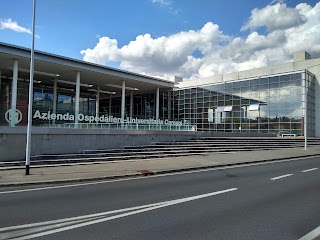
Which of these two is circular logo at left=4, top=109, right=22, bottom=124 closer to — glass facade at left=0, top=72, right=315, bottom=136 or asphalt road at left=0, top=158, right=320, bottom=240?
asphalt road at left=0, top=158, right=320, bottom=240

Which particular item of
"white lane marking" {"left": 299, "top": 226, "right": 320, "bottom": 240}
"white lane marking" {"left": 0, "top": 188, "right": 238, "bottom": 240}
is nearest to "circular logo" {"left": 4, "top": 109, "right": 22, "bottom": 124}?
"white lane marking" {"left": 0, "top": 188, "right": 238, "bottom": 240}

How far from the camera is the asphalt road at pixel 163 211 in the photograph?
5.79m

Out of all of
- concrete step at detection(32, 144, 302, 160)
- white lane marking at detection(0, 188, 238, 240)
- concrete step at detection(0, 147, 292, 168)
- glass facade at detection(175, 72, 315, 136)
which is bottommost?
white lane marking at detection(0, 188, 238, 240)

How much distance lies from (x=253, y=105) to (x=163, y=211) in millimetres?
40152

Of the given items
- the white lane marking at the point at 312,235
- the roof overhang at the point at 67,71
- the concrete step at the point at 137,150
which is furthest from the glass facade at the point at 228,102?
the white lane marking at the point at 312,235

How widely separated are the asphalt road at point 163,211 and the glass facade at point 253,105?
1277 inches

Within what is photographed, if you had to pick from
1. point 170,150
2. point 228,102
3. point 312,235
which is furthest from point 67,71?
point 312,235

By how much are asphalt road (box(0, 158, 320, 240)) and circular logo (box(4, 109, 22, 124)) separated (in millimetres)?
10703

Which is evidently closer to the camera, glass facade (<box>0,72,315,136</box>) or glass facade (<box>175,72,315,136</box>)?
glass facade (<box>0,72,315,136</box>)

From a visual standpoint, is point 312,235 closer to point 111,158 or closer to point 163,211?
point 163,211

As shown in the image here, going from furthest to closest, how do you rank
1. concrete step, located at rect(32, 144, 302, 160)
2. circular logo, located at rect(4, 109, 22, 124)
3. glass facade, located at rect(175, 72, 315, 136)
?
glass facade, located at rect(175, 72, 315, 136)
circular logo, located at rect(4, 109, 22, 124)
concrete step, located at rect(32, 144, 302, 160)

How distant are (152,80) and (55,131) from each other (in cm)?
2194

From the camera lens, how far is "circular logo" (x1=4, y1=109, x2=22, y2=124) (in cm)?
1962

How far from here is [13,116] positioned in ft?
66.1
